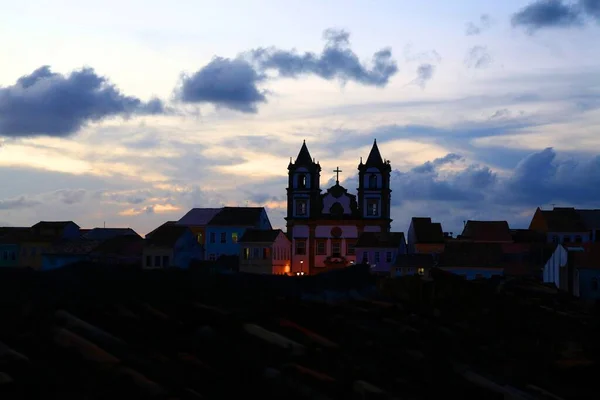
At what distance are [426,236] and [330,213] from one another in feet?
34.4

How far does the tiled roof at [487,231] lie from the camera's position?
301 feet

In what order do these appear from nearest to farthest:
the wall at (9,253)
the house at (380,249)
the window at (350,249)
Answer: the house at (380,249), the wall at (9,253), the window at (350,249)

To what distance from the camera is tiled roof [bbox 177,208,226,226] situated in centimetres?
10056

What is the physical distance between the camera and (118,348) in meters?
9.50

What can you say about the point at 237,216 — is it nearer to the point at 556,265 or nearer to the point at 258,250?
the point at 258,250

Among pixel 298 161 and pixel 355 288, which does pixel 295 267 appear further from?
pixel 355 288

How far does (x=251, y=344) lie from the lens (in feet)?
34.7

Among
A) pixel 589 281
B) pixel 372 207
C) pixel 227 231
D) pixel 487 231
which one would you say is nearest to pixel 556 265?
pixel 589 281

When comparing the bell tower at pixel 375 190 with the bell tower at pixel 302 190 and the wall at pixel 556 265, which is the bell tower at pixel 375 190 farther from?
the wall at pixel 556 265

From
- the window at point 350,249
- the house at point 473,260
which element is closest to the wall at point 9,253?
the window at point 350,249

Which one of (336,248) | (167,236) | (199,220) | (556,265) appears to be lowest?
(556,265)

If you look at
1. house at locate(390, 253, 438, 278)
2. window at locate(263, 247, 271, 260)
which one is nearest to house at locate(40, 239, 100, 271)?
window at locate(263, 247, 271, 260)

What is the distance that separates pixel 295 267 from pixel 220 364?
89.0 metres

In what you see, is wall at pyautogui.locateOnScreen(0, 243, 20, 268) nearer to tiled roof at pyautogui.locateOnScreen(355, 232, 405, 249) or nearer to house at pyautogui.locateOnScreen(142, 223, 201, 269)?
house at pyautogui.locateOnScreen(142, 223, 201, 269)
